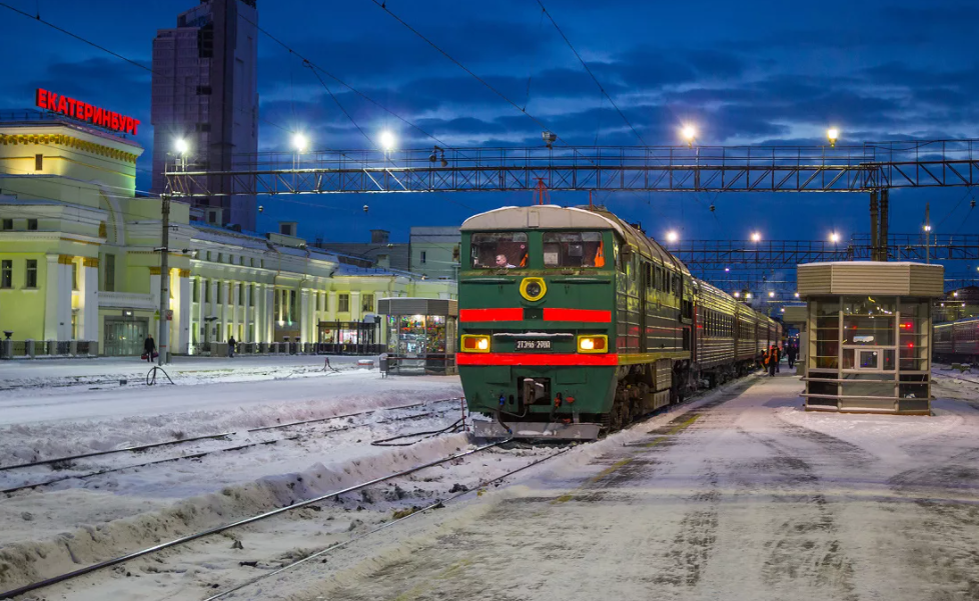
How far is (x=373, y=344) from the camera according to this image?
87.3 meters

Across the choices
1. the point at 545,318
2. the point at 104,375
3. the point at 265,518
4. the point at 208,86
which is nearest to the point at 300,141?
the point at 104,375

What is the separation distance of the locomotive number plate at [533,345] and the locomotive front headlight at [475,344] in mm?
587

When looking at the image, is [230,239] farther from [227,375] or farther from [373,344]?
[227,375]

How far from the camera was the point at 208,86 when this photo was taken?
140m

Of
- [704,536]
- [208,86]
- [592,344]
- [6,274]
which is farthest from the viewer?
[208,86]

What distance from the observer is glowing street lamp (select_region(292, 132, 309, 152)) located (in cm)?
4206

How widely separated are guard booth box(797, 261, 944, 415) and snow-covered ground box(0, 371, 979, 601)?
18.2 feet

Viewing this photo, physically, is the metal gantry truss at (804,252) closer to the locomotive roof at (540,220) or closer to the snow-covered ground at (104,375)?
the snow-covered ground at (104,375)

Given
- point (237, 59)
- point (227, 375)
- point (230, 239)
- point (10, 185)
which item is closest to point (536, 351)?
point (227, 375)

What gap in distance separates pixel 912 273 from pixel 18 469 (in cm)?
1846

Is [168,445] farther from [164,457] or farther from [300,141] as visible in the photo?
[300,141]

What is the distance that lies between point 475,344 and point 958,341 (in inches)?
2780

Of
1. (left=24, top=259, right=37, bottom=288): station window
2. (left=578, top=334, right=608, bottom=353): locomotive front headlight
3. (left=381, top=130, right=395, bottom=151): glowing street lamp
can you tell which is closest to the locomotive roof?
(left=578, top=334, right=608, bottom=353): locomotive front headlight

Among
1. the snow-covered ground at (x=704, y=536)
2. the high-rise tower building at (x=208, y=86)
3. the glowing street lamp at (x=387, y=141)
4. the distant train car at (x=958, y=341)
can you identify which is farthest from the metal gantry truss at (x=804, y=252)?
the high-rise tower building at (x=208, y=86)
